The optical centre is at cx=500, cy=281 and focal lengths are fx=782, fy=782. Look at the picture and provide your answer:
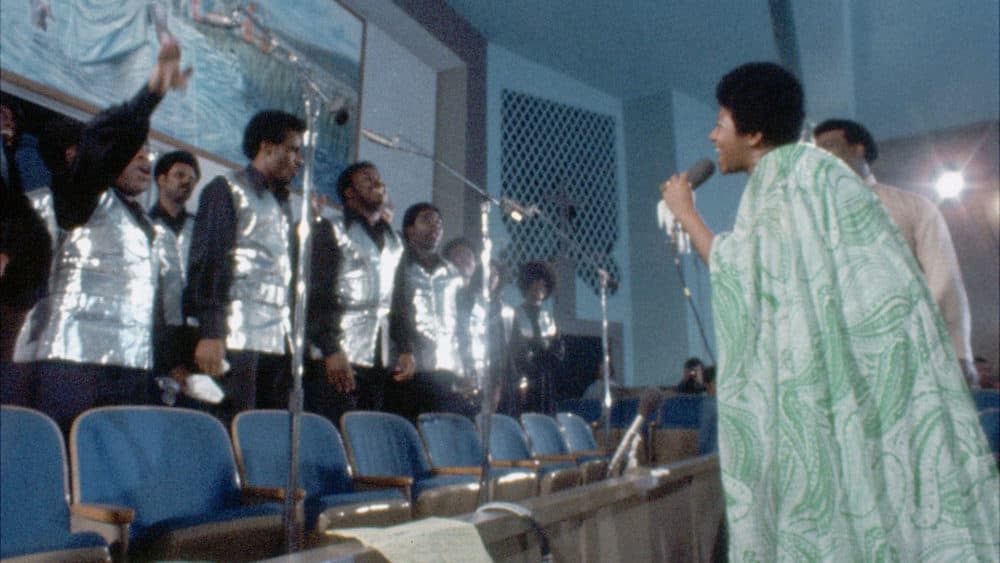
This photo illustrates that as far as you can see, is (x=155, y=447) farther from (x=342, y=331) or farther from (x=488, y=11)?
(x=488, y=11)

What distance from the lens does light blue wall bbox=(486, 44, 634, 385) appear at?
6961mm

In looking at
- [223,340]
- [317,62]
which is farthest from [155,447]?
[317,62]

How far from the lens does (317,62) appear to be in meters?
4.59

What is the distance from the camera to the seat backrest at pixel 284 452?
2295 mm

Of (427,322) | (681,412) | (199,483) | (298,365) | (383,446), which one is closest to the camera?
(298,365)

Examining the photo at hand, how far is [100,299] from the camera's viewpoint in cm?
209

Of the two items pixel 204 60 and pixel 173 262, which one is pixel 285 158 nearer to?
pixel 173 262

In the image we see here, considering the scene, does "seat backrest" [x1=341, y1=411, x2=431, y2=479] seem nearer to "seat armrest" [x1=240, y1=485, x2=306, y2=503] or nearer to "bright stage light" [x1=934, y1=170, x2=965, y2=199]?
"seat armrest" [x1=240, y1=485, x2=306, y2=503]

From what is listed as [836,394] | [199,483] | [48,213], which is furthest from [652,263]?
[836,394]

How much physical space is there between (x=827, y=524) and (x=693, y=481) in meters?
1.16

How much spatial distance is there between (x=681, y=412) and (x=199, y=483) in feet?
15.5

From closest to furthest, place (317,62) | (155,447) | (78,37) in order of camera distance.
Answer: (155,447) → (78,37) → (317,62)

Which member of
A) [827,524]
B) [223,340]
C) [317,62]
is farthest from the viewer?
[317,62]

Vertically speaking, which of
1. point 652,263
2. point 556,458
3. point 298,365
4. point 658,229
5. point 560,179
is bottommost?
point 556,458
